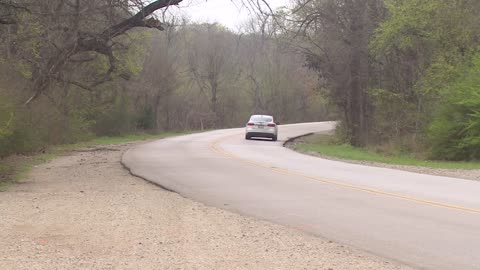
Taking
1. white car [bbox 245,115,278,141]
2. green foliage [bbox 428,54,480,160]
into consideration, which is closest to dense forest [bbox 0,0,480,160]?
green foliage [bbox 428,54,480,160]

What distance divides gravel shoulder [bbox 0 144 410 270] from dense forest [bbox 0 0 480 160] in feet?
14.7

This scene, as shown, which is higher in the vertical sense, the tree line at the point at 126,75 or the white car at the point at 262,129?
the tree line at the point at 126,75

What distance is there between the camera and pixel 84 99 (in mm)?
37781

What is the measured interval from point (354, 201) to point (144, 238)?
190 inches

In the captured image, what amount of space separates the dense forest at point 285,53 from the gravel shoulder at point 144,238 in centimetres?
448

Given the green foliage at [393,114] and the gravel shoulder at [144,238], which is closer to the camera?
the gravel shoulder at [144,238]

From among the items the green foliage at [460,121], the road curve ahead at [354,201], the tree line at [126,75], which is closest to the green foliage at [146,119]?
the tree line at [126,75]

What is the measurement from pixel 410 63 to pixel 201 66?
44116mm

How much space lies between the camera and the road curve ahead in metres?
6.99

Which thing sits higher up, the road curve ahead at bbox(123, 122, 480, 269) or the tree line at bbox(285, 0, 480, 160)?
the tree line at bbox(285, 0, 480, 160)

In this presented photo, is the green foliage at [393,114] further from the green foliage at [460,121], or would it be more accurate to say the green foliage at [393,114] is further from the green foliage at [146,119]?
the green foliage at [146,119]

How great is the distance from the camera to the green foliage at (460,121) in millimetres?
22188

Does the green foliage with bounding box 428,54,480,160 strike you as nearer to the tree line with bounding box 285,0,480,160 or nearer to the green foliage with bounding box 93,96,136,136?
the tree line with bounding box 285,0,480,160

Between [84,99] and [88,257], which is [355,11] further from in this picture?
[88,257]
